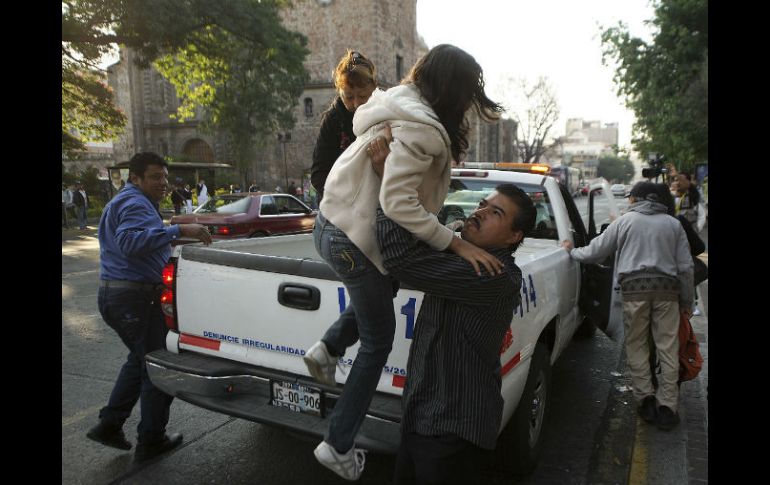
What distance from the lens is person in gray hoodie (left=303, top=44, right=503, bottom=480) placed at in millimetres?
1854

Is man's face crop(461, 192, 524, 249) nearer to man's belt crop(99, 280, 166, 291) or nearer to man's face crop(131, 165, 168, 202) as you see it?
man's belt crop(99, 280, 166, 291)

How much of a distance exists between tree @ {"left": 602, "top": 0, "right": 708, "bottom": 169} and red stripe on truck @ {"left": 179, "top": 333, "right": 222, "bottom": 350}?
20514 millimetres

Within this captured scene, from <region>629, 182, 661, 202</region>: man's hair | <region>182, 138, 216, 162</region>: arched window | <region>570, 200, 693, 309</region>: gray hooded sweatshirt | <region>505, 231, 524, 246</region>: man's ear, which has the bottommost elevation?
<region>570, 200, 693, 309</region>: gray hooded sweatshirt

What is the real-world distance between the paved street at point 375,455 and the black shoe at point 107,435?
0.11 meters

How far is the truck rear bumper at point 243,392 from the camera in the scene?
2.54 meters

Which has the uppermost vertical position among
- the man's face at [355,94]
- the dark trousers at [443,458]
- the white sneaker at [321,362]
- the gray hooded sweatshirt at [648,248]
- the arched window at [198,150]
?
the arched window at [198,150]

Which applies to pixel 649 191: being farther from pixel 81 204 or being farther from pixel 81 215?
pixel 81 215

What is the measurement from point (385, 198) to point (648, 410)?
3318mm

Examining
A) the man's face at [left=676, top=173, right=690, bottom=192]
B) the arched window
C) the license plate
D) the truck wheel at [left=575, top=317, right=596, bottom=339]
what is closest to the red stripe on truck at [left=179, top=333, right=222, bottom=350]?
the license plate

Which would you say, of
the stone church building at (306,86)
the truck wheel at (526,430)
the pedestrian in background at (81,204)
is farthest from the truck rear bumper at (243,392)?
the stone church building at (306,86)

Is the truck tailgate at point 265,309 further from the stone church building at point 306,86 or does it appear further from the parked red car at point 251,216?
the stone church building at point 306,86

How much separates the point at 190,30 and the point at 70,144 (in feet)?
29.6
